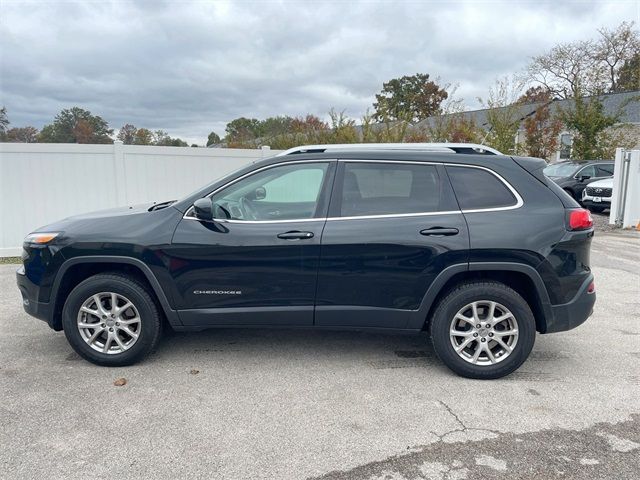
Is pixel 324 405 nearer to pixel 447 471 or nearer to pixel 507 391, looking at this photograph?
pixel 447 471

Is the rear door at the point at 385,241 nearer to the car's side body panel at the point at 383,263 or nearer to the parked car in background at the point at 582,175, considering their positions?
the car's side body panel at the point at 383,263

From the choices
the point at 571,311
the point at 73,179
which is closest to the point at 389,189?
the point at 571,311

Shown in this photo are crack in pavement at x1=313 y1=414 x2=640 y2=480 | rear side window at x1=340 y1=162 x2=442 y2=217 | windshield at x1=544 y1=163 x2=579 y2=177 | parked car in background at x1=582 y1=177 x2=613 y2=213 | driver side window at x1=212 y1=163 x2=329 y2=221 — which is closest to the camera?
crack in pavement at x1=313 y1=414 x2=640 y2=480

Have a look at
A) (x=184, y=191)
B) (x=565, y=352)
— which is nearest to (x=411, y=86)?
(x=184, y=191)

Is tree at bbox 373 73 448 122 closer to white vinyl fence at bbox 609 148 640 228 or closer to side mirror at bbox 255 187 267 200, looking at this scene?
white vinyl fence at bbox 609 148 640 228

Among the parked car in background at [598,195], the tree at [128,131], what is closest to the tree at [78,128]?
the tree at [128,131]

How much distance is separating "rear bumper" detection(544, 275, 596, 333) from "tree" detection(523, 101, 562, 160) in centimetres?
1941

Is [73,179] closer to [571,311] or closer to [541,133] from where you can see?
[571,311]

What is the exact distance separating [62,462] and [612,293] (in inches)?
252

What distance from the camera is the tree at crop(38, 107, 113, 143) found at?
45.1 meters

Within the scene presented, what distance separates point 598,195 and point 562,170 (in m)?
2.92

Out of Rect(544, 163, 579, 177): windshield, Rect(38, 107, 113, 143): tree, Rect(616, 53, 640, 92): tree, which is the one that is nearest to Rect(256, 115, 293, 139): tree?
Rect(544, 163, 579, 177): windshield

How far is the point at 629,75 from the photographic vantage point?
38.1 metres

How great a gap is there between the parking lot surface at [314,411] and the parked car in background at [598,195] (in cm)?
1036
